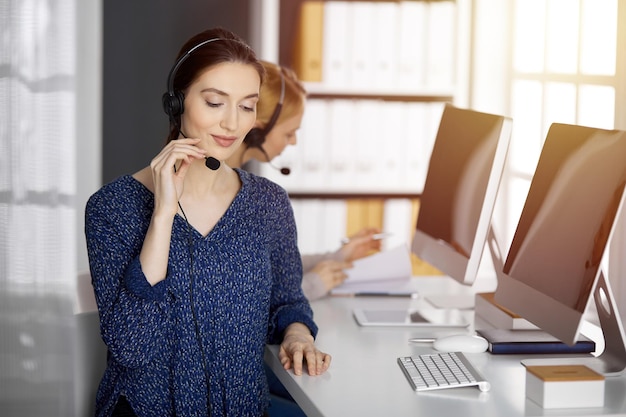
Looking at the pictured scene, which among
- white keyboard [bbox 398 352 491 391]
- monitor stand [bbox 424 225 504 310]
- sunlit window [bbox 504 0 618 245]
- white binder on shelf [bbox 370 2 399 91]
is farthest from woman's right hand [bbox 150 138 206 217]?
white binder on shelf [bbox 370 2 399 91]

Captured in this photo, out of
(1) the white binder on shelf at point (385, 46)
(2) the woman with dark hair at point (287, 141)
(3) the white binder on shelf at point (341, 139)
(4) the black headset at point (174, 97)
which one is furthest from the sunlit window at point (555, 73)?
(4) the black headset at point (174, 97)

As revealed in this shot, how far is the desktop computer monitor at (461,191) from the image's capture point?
1900 millimetres

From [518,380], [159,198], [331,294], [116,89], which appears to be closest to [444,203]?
[331,294]

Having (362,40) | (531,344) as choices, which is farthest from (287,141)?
(531,344)

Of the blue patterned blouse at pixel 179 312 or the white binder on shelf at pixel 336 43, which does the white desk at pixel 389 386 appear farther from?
the white binder on shelf at pixel 336 43

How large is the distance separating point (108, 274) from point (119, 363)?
0.17 metres

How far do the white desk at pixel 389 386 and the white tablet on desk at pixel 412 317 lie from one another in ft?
0.10

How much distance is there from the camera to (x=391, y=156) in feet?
11.2

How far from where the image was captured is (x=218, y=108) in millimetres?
1732

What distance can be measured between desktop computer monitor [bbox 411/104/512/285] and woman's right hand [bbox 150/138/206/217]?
24.3 inches

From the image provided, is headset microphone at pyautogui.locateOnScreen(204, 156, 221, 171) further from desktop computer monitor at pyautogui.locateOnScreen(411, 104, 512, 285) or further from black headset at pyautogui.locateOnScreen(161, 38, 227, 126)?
desktop computer monitor at pyautogui.locateOnScreen(411, 104, 512, 285)

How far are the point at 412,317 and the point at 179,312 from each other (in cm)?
61

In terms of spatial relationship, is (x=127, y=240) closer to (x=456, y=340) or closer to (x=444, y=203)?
(x=456, y=340)

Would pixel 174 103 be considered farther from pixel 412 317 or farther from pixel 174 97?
pixel 412 317
